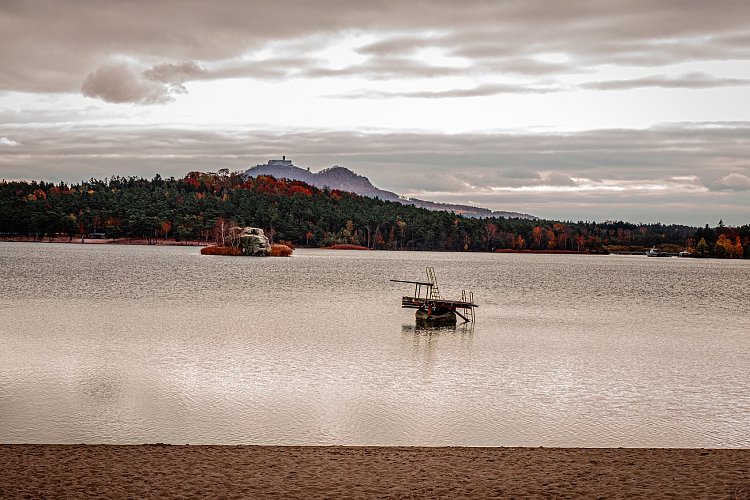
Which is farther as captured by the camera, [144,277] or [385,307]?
[144,277]

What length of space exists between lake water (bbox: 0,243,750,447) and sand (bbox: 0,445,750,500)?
204 cm

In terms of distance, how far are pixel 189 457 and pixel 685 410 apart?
1393 cm

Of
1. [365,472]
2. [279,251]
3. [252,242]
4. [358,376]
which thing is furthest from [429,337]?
[279,251]

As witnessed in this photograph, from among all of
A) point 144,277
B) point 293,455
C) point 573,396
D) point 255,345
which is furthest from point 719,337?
point 144,277

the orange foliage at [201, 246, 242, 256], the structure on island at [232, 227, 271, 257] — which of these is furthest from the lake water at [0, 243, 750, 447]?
the orange foliage at [201, 246, 242, 256]

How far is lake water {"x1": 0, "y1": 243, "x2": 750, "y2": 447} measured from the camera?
17.2 meters

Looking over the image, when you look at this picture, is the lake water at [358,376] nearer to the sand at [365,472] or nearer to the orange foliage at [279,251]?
the sand at [365,472]

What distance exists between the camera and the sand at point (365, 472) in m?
11.3

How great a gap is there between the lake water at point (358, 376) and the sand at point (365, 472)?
2.04 metres

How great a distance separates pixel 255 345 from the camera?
31.6 meters

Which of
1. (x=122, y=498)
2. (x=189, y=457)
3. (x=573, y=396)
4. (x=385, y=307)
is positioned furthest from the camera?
(x=385, y=307)

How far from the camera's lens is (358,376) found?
2450cm

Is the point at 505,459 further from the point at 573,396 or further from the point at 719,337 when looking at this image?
the point at 719,337

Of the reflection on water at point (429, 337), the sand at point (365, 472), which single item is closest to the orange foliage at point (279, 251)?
the reflection on water at point (429, 337)
